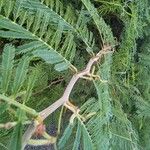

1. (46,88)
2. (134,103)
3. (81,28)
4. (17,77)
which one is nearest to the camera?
(17,77)

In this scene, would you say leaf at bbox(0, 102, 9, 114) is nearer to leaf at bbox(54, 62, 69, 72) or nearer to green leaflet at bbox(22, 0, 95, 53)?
leaf at bbox(54, 62, 69, 72)

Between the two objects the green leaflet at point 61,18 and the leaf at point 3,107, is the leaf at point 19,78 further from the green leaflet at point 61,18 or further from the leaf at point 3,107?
the green leaflet at point 61,18

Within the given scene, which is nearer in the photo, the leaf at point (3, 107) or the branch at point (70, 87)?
the leaf at point (3, 107)

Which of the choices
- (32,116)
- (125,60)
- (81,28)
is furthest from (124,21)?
(32,116)

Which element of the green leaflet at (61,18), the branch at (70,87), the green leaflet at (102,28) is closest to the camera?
the branch at (70,87)

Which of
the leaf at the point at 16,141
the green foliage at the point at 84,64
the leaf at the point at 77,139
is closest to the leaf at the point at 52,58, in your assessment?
the green foliage at the point at 84,64

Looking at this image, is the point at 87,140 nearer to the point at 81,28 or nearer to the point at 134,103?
the point at 81,28

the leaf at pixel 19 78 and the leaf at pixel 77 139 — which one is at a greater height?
the leaf at pixel 19 78

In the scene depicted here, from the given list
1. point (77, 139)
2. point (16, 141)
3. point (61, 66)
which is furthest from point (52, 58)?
point (16, 141)

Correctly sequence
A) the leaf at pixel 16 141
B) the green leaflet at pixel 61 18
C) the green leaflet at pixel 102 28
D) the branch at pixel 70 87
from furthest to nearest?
the green leaflet at pixel 102 28 < the green leaflet at pixel 61 18 < the branch at pixel 70 87 < the leaf at pixel 16 141
